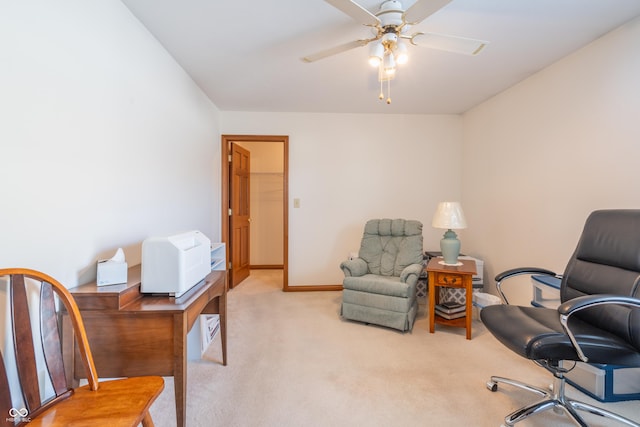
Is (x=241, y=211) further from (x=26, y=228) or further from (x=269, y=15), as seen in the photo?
(x=26, y=228)

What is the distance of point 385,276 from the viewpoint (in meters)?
3.08

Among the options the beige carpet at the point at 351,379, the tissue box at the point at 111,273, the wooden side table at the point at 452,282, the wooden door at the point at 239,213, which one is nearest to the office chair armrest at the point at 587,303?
the beige carpet at the point at 351,379

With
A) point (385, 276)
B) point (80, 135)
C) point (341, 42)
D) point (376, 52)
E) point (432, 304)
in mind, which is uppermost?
point (341, 42)

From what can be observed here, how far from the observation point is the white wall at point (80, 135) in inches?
44.0

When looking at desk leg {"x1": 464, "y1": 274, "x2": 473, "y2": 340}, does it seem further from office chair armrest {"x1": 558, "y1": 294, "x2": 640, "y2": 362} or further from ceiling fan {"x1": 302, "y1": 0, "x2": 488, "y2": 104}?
ceiling fan {"x1": 302, "y1": 0, "x2": 488, "y2": 104}

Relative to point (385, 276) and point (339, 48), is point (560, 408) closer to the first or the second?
point (385, 276)

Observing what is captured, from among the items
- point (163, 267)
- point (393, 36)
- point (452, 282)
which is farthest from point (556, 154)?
point (163, 267)

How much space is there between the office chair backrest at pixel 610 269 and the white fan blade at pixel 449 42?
1.22 m

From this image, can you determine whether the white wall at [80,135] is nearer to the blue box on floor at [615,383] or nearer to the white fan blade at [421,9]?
the white fan blade at [421,9]

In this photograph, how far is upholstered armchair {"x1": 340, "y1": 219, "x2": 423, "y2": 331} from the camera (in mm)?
2643

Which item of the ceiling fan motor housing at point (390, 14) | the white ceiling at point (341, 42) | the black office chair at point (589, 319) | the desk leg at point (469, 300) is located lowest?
the desk leg at point (469, 300)

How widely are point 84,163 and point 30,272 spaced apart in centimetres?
64

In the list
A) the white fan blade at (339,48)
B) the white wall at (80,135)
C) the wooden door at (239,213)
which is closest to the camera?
the white wall at (80,135)

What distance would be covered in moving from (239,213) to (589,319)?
380 cm
